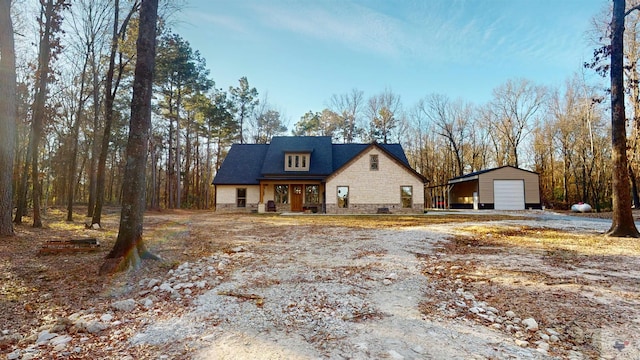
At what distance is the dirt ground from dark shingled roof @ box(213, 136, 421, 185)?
1648cm

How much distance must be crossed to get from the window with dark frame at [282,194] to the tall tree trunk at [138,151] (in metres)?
17.3

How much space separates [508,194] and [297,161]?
17.2 m

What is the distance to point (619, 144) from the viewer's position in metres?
8.79

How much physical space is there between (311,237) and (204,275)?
437 cm

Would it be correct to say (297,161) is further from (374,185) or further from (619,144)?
(619,144)

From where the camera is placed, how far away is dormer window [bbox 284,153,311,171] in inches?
907

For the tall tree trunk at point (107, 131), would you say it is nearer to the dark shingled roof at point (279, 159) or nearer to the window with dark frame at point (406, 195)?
the dark shingled roof at point (279, 159)

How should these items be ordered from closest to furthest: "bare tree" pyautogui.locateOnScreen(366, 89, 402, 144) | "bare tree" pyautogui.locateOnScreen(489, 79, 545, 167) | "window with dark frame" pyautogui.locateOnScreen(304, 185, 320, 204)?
"window with dark frame" pyautogui.locateOnScreen(304, 185, 320, 204) → "bare tree" pyautogui.locateOnScreen(489, 79, 545, 167) → "bare tree" pyautogui.locateOnScreen(366, 89, 402, 144)

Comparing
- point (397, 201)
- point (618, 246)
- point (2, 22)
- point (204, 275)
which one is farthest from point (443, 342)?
point (397, 201)

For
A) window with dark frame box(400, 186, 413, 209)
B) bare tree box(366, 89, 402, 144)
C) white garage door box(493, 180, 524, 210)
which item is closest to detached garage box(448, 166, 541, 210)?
white garage door box(493, 180, 524, 210)

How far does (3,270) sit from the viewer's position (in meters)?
4.94

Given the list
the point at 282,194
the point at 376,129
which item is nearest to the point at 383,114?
the point at 376,129

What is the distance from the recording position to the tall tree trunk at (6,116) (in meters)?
7.81

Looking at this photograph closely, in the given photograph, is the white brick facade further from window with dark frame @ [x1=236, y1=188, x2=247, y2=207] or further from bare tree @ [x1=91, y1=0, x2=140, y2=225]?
bare tree @ [x1=91, y1=0, x2=140, y2=225]
